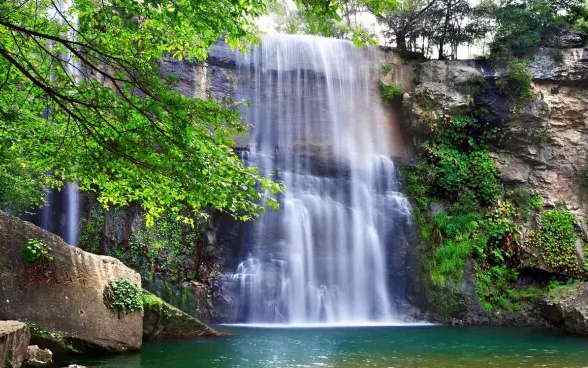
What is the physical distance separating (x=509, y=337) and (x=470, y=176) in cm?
811

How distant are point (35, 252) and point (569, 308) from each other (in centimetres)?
1231

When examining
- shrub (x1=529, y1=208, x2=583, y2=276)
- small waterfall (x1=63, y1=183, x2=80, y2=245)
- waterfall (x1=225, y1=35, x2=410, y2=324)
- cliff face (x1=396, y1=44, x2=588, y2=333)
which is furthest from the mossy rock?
shrub (x1=529, y1=208, x2=583, y2=276)

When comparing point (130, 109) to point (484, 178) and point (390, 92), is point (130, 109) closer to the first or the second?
point (484, 178)

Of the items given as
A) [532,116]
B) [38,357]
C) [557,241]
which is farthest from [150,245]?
[532,116]

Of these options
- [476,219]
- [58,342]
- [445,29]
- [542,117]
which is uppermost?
[445,29]

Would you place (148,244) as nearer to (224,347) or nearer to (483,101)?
(224,347)

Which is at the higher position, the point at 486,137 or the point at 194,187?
the point at 486,137

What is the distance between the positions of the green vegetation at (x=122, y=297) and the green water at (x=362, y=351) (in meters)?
0.76

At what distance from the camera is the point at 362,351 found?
977 cm

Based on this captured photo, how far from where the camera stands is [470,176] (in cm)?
1981

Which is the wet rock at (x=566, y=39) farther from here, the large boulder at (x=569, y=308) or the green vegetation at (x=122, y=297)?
the green vegetation at (x=122, y=297)

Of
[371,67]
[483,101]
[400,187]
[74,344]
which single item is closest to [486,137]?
[483,101]

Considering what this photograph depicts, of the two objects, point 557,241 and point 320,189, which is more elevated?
point 320,189

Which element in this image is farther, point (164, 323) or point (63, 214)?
point (63, 214)
